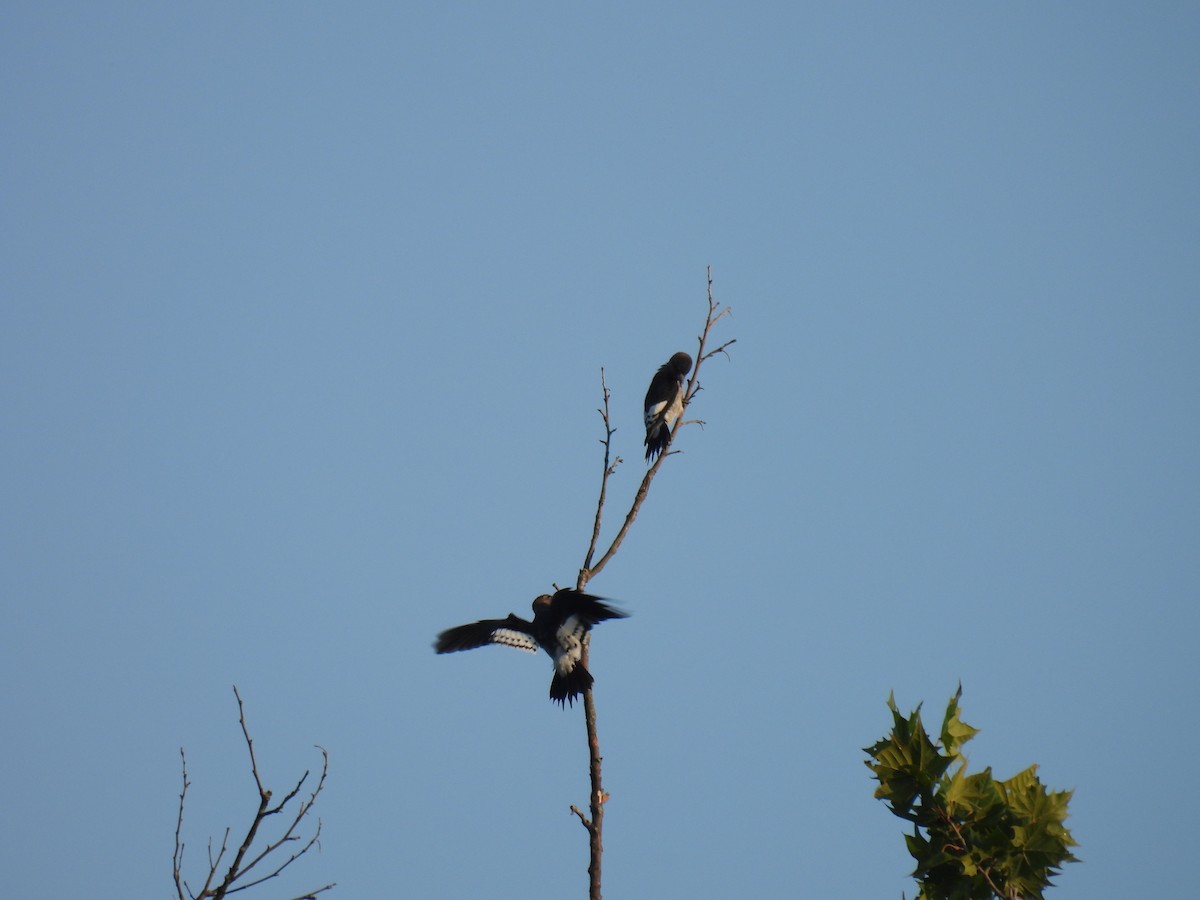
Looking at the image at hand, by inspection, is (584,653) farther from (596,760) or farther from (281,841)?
(281,841)

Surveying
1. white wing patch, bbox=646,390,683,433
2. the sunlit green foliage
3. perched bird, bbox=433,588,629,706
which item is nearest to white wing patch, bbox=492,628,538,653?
perched bird, bbox=433,588,629,706

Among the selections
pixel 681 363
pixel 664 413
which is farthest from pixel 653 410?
pixel 681 363

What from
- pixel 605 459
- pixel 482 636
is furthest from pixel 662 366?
pixel 605 459

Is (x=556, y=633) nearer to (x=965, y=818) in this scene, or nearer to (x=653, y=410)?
(x=965, y=818)

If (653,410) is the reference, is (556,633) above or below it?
below

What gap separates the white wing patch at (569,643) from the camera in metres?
6.89

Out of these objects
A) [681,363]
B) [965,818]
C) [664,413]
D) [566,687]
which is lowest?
[965,818]

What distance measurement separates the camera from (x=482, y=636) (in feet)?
25.4

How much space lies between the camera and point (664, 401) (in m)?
12.0

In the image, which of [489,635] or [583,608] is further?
[489,635]

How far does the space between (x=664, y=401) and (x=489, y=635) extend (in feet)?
16.0

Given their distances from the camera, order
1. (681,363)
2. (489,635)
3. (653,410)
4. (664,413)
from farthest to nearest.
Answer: (681,363), (653,410), (664,413), (489,635)

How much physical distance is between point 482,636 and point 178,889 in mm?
4141

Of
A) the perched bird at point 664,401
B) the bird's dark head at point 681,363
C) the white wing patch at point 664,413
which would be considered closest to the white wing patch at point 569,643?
the perched bird at point 664,401
